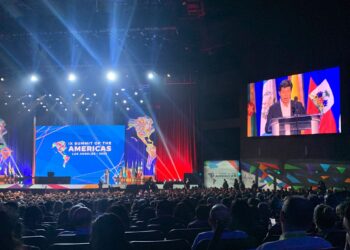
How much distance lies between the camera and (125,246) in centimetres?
320

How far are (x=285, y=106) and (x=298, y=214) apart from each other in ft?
62.8

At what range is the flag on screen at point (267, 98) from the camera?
22.2m

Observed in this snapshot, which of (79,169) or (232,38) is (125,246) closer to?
(232,38)

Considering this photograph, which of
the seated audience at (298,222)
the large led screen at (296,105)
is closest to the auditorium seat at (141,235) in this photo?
the seated audience at (298,222)

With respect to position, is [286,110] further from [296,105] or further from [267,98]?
[267,98]

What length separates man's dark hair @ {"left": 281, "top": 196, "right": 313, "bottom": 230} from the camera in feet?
8.77

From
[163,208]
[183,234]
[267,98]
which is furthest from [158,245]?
[267,98]

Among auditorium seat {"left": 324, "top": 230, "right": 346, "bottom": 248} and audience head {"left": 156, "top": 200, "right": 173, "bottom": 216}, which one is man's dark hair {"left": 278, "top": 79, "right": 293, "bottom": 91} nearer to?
audience head {"left": 156, "top": 200, "right": 173, "bottom": 216}

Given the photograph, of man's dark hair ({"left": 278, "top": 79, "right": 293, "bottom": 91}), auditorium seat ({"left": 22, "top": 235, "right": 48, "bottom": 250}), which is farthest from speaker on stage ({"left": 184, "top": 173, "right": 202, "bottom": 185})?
auditorium seat ({"left": 22, "top": 235, "right": 48, "bottom": 250})

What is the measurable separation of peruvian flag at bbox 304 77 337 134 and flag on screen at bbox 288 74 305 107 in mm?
485

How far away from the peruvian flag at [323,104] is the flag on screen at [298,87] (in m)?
0.48

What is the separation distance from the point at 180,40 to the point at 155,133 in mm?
10008

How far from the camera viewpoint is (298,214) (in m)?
2.67

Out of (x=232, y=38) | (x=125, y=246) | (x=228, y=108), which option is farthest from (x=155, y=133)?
(x=125, y=246)
